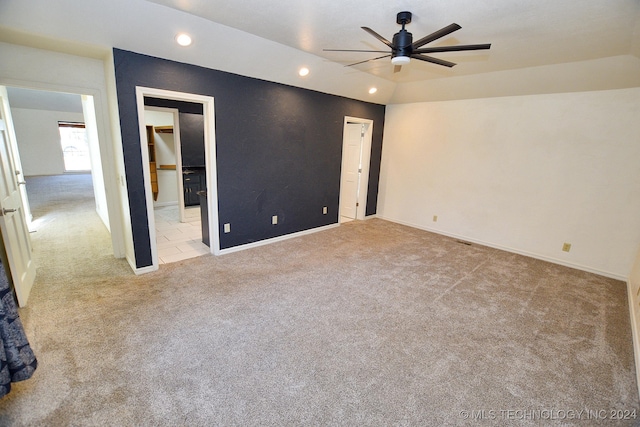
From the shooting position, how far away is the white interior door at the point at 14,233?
2307 millimetres

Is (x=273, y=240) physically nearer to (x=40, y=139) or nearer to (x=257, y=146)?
(x=257, y=146)

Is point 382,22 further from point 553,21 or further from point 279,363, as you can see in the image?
point 279,363

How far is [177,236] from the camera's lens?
451cm

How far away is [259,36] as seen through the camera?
9.63 ft

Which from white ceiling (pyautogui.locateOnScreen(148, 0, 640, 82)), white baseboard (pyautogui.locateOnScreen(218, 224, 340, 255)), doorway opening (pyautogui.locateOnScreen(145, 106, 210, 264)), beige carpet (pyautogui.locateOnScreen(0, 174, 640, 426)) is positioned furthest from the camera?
doorway opening (pyautogui.locateOnScreen(145, 106, 210, 264))

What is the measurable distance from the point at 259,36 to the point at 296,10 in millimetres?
796

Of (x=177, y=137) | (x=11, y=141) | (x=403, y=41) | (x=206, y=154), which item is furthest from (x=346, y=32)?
(x=11, y=141)

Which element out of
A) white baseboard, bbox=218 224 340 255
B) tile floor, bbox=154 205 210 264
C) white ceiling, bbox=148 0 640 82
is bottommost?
tile floor, bbox=154 205 210 264

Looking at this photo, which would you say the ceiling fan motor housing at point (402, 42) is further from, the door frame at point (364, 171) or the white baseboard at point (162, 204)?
the white baseboard at point (162, 204)

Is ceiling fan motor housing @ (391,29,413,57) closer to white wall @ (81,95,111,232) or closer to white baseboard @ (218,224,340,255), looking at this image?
white baseboard @ (218,224,340,255)

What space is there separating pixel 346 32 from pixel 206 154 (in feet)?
7.14

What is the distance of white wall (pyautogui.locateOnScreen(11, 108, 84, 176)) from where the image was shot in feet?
30.8

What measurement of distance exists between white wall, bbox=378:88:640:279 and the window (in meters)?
12.3

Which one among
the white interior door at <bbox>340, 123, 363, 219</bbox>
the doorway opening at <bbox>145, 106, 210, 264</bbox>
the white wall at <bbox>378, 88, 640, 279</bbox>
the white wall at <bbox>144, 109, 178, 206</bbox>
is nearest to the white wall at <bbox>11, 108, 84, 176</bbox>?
the white wall at <bbox>144, 109, 178, 206</bbox>
